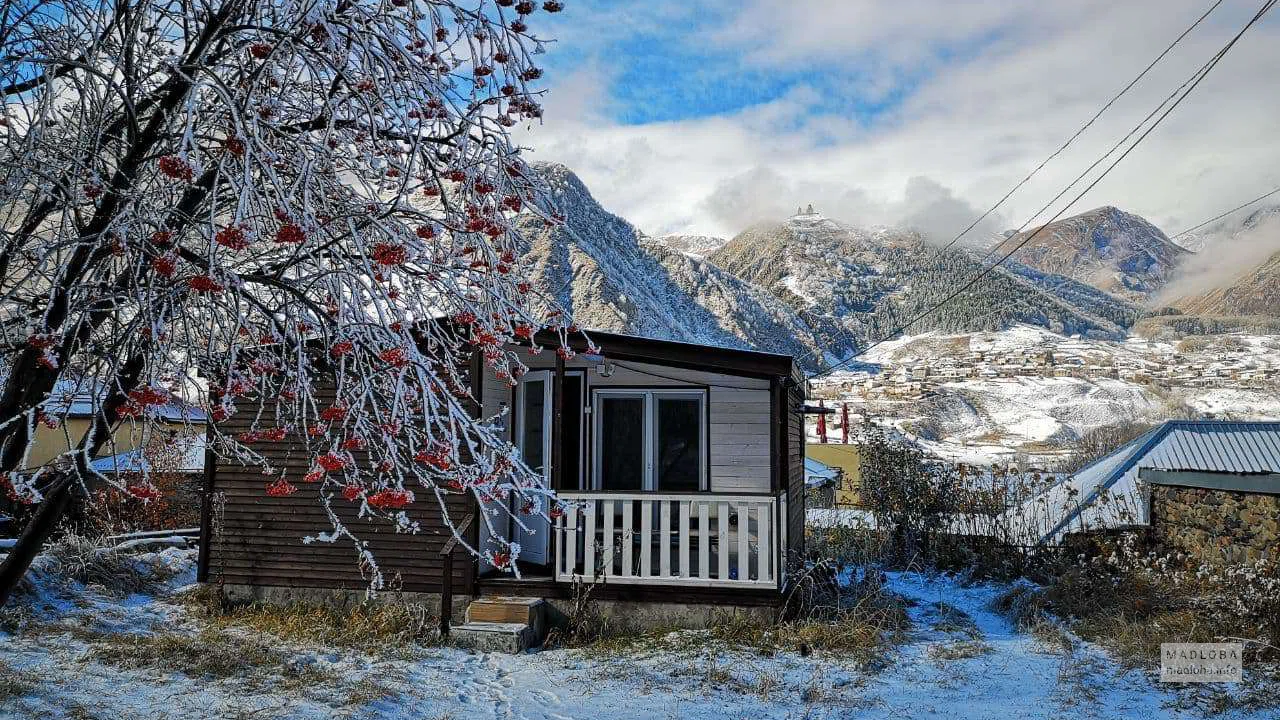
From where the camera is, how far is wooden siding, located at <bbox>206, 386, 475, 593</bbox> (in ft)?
30.2

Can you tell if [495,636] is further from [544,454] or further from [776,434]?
[776,434]

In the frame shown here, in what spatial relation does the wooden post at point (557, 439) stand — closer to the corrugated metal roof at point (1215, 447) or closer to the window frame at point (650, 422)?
the window frame at point (650, 422)

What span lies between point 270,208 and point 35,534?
5.50ft

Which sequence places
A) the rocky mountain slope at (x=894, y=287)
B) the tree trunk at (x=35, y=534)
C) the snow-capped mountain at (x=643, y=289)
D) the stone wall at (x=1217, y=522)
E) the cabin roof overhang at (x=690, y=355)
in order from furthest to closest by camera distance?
the rocky mountain slope at (x=894, y=287)
the snow-capped mountain at (x=643, y=289)
the stone wall at (x=1217, y=522)
the cabin roof overhang at (x=690, y=355)
the tree trunk at (x=35, y=534)

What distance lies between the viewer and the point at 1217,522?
396 inches

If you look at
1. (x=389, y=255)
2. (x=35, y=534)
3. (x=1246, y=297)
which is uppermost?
(x=1246, y=297)

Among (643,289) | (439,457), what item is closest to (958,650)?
(439,457)

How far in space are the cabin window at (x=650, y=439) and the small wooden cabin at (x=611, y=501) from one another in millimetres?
14

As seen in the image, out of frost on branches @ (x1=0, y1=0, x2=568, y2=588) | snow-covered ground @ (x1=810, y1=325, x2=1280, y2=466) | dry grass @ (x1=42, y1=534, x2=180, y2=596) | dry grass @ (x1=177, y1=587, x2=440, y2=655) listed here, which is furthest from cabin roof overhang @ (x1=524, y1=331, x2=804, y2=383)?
snow-covered ground @ (x1=810, y1=325, x2=1280, y2=466)

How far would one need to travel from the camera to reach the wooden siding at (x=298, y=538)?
363 inches

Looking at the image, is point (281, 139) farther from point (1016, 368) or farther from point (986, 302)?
point (986, 302)

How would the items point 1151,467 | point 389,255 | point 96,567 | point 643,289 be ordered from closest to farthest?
point 389,255, point 96,567, point 1151,467, point 643,289

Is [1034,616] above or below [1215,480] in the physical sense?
below

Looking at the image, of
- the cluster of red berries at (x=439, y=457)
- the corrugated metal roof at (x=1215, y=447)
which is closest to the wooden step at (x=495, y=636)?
the cluster of red berries at (x=439, y=457)
